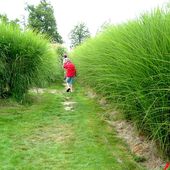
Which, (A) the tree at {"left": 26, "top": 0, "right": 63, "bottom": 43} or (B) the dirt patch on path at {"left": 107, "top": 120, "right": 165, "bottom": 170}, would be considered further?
(A) the tree at {"left": 26, "top": 0, "right": 63, "bottom": 43}

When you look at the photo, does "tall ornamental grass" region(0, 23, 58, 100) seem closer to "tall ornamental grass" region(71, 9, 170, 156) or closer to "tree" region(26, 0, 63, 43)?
"tall ornamental grass" region(71, 9, 170, 156)

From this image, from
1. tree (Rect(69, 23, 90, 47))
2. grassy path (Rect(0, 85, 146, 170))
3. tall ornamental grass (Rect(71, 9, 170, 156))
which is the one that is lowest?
grassy path (Rect(0, 85, 146, 170))

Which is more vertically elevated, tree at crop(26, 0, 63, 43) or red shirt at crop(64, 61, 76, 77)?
tree at crop(26, 0, 63, 43)

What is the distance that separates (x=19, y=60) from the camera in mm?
8992

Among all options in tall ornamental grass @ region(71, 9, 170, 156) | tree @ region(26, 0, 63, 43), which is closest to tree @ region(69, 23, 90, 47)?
tree @ region(26, 0, 63, 43)

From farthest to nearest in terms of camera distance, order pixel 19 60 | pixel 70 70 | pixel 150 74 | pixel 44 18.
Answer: pixel 44 18, pixel 70 70, pixel 19 60, pixel 150 74

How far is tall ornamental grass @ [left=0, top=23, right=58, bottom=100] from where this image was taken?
884 cm

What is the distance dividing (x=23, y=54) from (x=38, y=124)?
8.57 feet

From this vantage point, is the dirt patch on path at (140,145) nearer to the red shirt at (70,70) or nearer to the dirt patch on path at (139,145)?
the dirt patch on path at (139,145)

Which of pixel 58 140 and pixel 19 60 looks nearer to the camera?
pixel 58 140

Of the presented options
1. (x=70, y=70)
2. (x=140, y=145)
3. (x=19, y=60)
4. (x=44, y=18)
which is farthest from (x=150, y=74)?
(x=44, y=18)

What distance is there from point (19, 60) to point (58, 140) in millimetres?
3691

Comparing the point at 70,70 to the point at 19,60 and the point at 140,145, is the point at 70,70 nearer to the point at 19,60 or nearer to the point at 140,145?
the point at 19,60

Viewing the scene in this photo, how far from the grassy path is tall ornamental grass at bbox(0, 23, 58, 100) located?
0.51 metres
